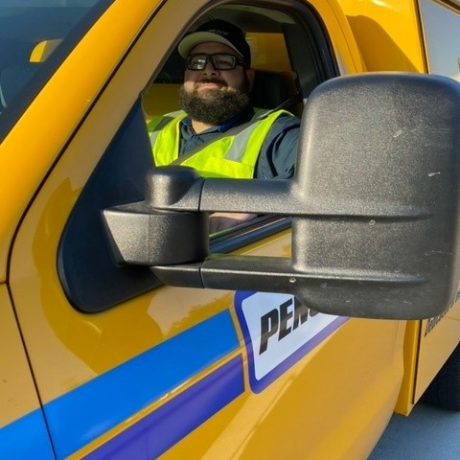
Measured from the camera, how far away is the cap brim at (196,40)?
2309 mm

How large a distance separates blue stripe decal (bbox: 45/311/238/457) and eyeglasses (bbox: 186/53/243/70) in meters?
1.36

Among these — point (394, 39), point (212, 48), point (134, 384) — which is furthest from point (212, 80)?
point (134, 384)

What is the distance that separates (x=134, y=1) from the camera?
117 cm

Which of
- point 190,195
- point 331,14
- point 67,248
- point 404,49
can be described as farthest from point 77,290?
point 404,49

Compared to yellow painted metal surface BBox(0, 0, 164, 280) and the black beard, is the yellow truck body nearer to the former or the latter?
yellow painted metal surface BBox(0, 0, 164, 280)

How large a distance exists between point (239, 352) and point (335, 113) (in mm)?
569

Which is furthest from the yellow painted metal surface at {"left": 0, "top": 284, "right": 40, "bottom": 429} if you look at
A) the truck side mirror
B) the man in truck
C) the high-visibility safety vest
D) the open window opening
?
the man in truck

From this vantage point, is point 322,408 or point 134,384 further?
point 322,408

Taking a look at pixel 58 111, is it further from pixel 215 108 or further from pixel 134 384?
pixel 215 108

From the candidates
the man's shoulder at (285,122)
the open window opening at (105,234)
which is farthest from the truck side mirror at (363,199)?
the man's shoulder at (285,122)

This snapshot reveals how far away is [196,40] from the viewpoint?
2.37m

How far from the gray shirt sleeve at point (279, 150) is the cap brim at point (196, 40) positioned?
17.3 inches

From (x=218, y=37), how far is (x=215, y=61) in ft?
0.33

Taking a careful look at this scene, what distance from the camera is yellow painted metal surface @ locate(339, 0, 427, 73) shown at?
234 centimetres
